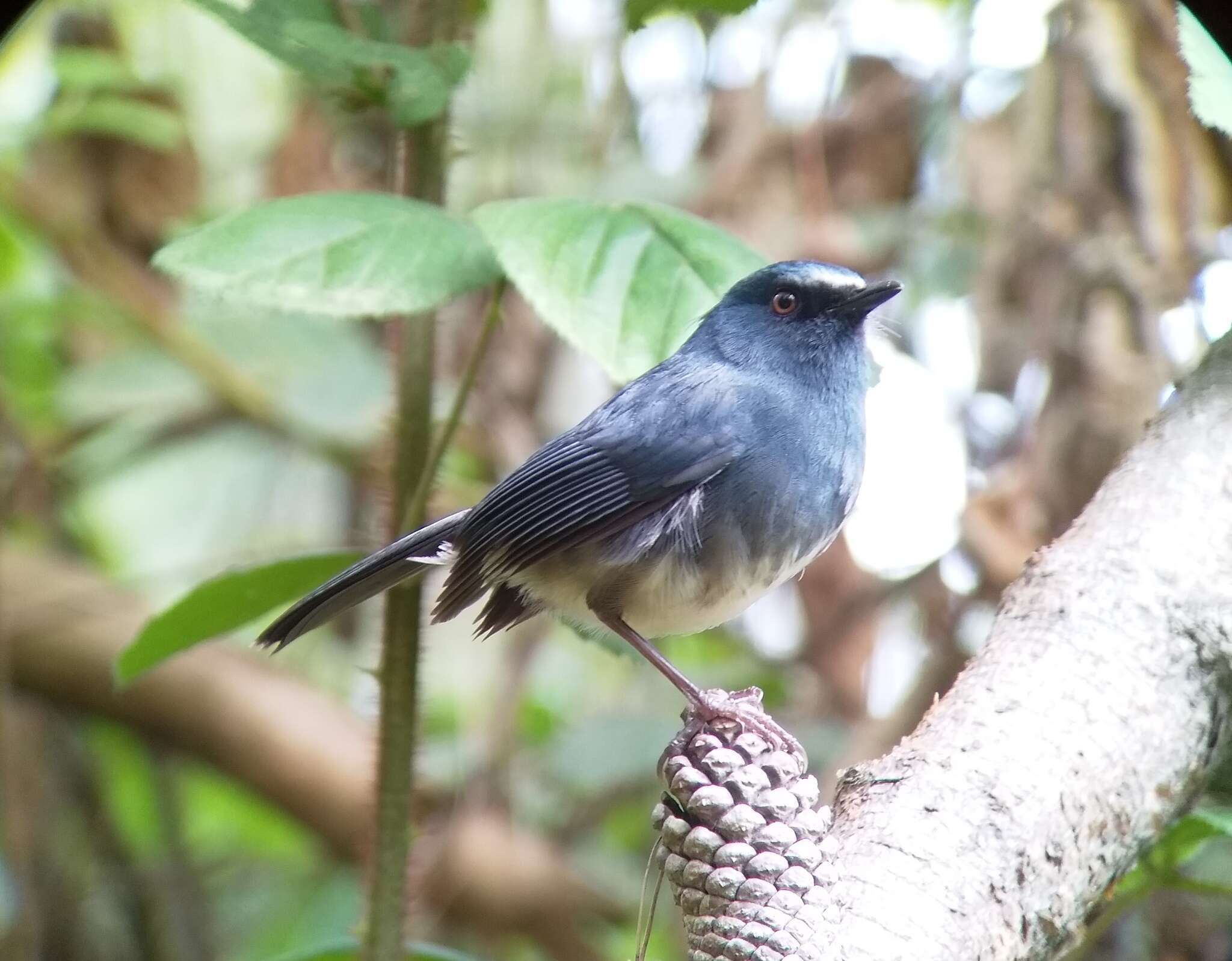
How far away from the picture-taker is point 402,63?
1484mm

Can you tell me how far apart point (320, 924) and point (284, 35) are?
2.63 m

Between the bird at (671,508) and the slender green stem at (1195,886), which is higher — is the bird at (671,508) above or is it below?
above

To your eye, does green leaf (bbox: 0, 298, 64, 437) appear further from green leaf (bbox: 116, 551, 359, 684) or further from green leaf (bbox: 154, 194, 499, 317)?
green leaf (bbox: 154, 194, 499, 317)

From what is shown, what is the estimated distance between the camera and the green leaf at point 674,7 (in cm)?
180

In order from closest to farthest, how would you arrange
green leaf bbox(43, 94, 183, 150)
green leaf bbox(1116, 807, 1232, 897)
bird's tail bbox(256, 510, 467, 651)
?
green leaf bbox(1116, 807, 1232, 897) < bird's tail bbox(256, 510, 467, 651) < green leaf bbox(43, 94, 183, 150)

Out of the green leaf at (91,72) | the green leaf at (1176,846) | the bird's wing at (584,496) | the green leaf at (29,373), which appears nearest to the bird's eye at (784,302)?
the bird's wing at (584,496)

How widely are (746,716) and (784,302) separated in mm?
712

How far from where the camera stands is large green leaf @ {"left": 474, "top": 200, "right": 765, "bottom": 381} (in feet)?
4.75

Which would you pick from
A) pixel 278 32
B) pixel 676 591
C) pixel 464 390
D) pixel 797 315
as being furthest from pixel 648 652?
pixel 278 32

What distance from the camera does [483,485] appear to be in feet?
11.3

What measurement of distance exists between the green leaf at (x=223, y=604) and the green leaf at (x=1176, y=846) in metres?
1.11

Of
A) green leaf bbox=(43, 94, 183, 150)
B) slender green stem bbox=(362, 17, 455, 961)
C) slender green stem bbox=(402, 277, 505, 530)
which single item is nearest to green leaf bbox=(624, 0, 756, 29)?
slender green stem bbox=(362, 17, 455, 961)

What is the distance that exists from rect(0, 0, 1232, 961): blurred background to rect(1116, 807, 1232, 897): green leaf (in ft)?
3.28

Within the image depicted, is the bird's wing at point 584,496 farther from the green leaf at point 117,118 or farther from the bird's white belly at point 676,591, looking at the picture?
the green leaf at point 117,118
